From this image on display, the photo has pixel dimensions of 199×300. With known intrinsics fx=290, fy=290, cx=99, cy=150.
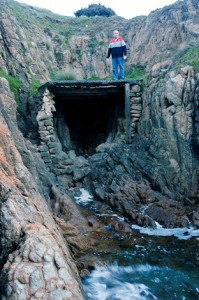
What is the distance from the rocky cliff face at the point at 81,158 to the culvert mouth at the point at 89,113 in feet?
2.91

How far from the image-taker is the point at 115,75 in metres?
12.1

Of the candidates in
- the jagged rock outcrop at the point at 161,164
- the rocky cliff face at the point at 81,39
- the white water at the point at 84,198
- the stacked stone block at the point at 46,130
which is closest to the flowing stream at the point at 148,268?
the jagged rock outcrop at the point at 161,164

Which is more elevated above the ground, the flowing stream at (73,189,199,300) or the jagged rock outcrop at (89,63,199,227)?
the jagged rock outcrop at (89,63,199,227)

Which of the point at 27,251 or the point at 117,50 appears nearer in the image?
the point at 27,251

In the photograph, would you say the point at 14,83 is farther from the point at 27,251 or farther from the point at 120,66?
the point at 27,251

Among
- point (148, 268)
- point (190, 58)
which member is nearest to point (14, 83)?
point (190, 58)

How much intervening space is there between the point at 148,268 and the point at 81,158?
260 inches

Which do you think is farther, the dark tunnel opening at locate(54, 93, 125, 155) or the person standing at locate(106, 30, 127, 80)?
the dark tunnel opening at locate(54, 93, 125, 155)

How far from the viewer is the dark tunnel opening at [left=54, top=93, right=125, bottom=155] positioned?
1302 centimetres

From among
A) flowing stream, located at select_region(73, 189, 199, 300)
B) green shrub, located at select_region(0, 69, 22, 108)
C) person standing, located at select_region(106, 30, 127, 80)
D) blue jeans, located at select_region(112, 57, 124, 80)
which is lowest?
flowing stream, located at select_region(73, 189, 199, 300)

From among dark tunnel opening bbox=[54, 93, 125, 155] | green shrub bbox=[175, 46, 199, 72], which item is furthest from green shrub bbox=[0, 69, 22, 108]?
green shrub bbox=[175, 46, 199, 72]

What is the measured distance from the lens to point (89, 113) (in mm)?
15961

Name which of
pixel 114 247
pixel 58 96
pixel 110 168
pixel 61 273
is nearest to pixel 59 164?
pixel 110 168

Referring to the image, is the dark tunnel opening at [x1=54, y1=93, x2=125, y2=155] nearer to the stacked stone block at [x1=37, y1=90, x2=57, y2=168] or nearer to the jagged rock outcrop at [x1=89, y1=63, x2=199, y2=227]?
the stacked stone block at [x1=37, y1=90, x2=57, y2=168]
